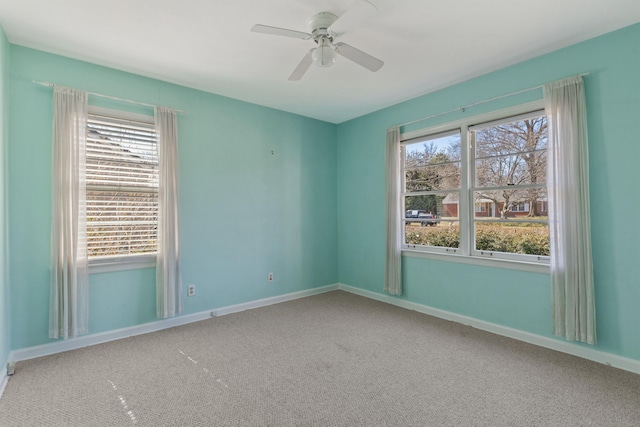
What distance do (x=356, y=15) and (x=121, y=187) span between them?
273 centimetres

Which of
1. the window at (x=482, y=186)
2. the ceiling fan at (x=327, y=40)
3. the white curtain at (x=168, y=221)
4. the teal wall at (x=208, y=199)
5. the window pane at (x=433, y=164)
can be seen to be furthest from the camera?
the window pane at (x=433, y=164)

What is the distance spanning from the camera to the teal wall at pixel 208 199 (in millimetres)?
2713

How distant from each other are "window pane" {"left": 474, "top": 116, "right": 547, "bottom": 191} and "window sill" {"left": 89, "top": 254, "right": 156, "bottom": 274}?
368 centimetres

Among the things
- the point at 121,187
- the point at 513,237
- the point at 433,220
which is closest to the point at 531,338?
the point at 513,237

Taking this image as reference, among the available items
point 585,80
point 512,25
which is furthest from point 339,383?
point 585,80

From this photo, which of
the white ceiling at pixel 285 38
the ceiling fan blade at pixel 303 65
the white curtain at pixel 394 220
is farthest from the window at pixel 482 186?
the ceiling fan blade at pixel 303 65

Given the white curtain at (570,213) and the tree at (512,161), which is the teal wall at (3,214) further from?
the white curtain at (570,213)

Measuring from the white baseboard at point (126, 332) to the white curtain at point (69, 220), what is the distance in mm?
148

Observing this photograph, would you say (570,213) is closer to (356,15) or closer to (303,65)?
(356,15)

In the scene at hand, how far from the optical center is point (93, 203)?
302cm

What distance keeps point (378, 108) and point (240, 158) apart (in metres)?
2.03

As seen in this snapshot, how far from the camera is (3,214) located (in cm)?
247

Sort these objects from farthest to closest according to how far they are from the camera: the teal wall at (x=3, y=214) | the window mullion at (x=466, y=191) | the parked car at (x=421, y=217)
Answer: the parked car at (x=421, y=217) < the window mullion at (x=466, y=191) < the teal wall at (x=3, y=214)

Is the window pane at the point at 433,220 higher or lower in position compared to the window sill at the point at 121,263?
higher
